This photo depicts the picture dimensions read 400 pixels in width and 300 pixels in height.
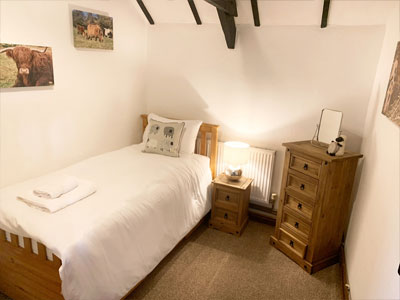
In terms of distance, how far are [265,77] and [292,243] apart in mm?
1596

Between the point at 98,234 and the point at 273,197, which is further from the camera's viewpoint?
the point at 273,197

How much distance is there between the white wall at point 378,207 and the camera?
1.48 m

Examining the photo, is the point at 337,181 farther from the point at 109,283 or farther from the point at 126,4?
the point at 126,4

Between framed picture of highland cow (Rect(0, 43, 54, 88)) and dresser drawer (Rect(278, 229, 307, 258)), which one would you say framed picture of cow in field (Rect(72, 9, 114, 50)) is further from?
dresser drawer (Rect(278, 229, 307, 258))

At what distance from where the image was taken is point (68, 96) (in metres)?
2.68

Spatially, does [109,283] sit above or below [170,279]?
above

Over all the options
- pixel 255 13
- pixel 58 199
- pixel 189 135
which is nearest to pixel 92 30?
pixel 189 135

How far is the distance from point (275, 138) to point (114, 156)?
1.64m

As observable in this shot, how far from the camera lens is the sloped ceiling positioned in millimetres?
2396

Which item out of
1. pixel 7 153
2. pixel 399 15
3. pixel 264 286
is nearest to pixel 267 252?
pixel 264 286

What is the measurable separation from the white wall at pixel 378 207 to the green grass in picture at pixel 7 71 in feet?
8.42

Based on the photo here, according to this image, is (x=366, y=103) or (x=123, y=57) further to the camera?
(x=123, y=57)

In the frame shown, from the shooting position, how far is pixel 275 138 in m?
3.06

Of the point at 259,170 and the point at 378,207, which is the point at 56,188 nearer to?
the point at 259,170
